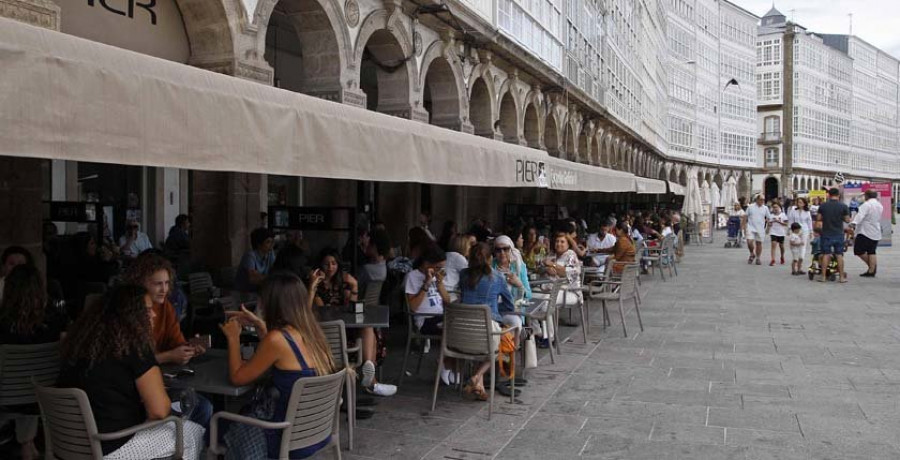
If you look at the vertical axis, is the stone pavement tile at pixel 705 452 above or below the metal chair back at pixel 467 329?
below

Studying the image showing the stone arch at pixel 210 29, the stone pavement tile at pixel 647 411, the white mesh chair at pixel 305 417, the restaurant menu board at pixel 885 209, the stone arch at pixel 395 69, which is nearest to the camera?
the white mesh chair at pixel 305 417

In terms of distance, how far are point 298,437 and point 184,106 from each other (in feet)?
5.45

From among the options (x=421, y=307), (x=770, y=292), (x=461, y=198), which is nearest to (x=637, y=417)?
(x=421, y=307)

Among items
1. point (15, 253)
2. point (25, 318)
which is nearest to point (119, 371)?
point (25, 318)

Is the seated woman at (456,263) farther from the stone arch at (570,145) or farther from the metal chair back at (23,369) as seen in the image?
the stone arch at (570,145)

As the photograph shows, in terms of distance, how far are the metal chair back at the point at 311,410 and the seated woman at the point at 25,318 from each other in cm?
170

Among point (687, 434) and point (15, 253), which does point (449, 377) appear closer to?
point (687, 434)

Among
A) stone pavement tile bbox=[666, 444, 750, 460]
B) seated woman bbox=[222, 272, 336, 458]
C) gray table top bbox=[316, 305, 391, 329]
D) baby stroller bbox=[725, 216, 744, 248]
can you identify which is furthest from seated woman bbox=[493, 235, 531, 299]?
baby stroller bbox=[725, 216, 744, 248]

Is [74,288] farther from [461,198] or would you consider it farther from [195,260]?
[461,198]

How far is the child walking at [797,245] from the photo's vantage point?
1602cm

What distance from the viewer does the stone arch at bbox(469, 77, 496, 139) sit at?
16016 millimetres

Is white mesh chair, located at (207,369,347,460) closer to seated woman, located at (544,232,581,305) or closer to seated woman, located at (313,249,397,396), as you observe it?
seated woman, located at (313,249,397,396)

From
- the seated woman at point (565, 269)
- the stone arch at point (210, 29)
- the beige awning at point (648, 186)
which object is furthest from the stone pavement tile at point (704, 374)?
the beige awning at point (648, 186)

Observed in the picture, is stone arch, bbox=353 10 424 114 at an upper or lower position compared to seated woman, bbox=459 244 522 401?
upper
